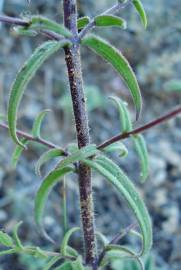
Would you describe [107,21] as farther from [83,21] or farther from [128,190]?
[128,190]

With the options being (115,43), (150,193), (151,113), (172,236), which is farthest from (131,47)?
(172,236)

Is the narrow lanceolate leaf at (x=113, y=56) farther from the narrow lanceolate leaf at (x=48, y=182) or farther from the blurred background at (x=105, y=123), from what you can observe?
the blurred background at (x=105, y=123)

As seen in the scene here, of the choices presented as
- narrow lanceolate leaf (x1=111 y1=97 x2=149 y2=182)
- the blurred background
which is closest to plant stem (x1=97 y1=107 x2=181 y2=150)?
narrow lanceolate leaf (x1=111 y1=97 x2=149 y2=182)

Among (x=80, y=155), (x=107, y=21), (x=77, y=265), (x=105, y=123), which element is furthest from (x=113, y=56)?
(x=105, y=123)

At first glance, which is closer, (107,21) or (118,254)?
(107,21)

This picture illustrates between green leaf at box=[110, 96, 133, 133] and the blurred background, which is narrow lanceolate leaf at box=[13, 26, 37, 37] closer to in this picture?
green leaf at box=[110, 96, 133, 133]
